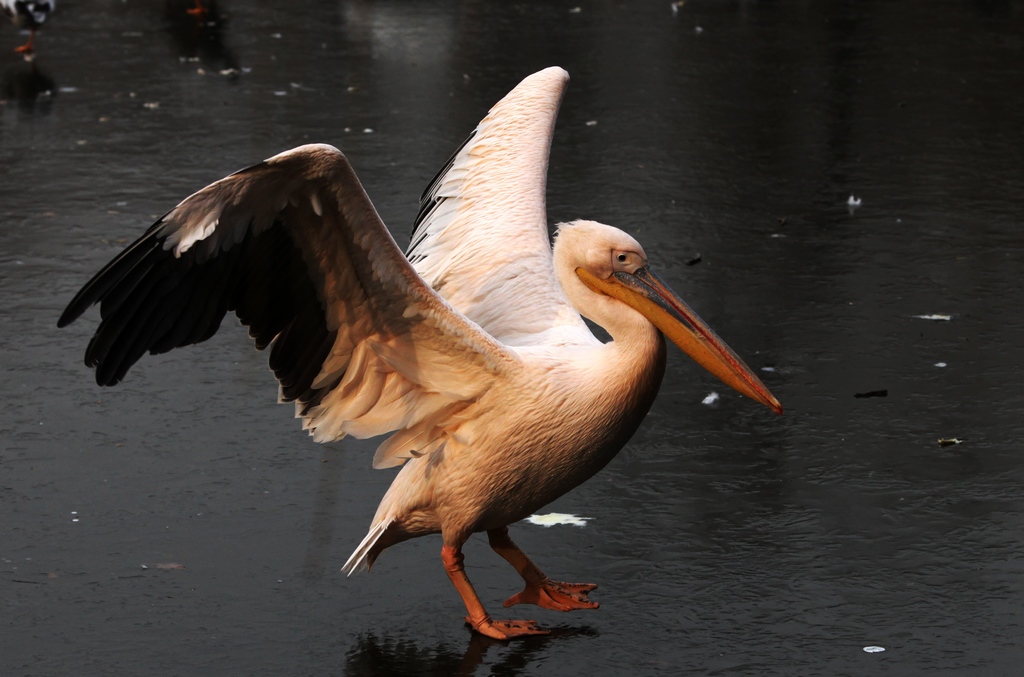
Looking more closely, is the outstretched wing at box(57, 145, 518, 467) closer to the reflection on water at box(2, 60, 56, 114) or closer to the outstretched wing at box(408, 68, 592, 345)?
the outstretched wing at box(408, 68, 592, 345)

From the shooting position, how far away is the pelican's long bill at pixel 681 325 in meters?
4.41

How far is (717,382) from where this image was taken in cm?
659

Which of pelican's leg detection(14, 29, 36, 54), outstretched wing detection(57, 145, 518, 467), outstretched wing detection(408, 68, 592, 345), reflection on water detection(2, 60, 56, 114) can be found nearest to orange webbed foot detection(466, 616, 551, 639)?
outstretched wing detection(57, 145, 518, 467)

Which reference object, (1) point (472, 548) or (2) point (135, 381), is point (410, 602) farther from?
(2) point (135, 381)

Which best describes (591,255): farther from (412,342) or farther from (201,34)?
(201,34)

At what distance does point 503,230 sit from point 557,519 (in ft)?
3.57

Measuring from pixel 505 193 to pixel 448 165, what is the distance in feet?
1.42

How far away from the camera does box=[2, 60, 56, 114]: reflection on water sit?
1203 cm

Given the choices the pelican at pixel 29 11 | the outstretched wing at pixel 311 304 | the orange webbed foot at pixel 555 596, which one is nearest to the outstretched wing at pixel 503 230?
the outstretched wing at pixel 311 304

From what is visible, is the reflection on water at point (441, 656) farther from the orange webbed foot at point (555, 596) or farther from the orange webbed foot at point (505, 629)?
the orange webbed foot at point (555, 596)

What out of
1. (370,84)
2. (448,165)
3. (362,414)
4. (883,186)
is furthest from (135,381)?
(370,84)

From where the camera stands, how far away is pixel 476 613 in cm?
449

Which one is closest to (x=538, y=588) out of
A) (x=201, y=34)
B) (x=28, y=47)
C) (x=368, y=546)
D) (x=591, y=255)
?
(x=368, y=546)

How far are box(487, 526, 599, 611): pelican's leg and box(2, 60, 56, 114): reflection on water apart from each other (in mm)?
8387
